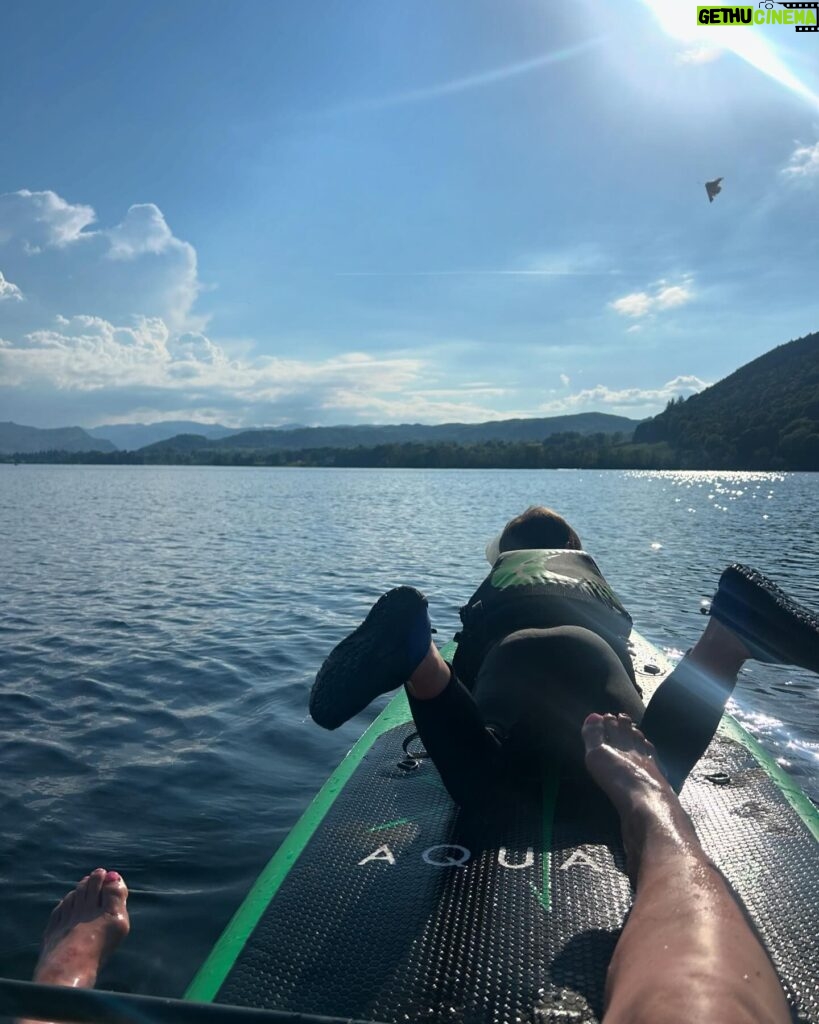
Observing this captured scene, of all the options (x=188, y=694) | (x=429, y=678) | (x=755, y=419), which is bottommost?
(x=188, y=694)

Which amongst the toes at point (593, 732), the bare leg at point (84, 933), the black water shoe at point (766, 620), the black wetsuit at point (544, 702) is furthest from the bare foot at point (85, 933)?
the black water shoe at point (766, 620)

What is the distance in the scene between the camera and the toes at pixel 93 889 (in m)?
3.39

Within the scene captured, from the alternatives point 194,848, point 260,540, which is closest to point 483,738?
point 194,848

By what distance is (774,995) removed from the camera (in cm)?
200

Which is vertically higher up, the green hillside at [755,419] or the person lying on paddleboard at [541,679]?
the green hillside at [755,419]

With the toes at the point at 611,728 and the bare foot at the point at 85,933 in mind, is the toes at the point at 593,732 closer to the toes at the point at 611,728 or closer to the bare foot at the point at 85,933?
the toes at the point at 611,728

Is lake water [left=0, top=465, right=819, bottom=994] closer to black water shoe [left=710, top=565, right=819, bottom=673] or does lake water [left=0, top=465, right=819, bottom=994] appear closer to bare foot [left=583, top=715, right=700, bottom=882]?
bare foot [left=583, top=715, right=700, bottom=882]

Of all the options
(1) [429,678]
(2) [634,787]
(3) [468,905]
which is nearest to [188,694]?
(1) [429,678]

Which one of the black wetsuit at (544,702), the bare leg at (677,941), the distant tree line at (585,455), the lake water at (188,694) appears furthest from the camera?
the distant tree line at (585,455)

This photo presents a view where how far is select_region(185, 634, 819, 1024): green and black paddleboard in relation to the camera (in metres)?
2.72

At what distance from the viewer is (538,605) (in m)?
4.75

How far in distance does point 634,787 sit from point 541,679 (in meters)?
0.96

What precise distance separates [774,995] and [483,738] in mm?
1781

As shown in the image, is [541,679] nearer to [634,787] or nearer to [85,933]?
[634,787]
